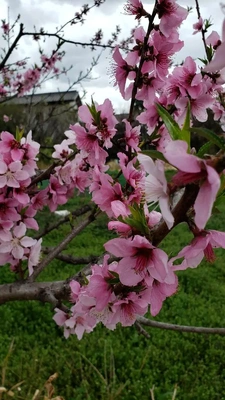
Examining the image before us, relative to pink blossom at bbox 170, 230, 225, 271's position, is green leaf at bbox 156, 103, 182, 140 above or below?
→ above

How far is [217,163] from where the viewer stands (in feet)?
1.42

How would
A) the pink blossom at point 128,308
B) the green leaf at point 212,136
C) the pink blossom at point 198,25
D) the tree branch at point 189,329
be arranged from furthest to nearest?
1. the pink blossom at point 198,25
2. the tree branch at point 189,329
3. the pink blossom at point 128,308
4. the green leaf at point 212,136

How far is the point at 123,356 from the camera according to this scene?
10.3ft

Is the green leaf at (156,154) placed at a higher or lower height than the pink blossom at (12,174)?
higher

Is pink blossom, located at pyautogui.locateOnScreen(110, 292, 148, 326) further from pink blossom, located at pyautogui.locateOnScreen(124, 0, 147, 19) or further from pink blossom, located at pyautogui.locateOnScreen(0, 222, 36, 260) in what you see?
pink blossom, located at pyautogui.locateOnScreen(124, 0, 147, 19)

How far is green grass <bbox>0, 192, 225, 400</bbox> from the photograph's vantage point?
2.72 metres

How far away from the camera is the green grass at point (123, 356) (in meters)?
2.72

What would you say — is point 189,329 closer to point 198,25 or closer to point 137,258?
point 137,258

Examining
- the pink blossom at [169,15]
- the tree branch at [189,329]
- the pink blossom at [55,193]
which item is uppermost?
the pink blossom at [169,15]

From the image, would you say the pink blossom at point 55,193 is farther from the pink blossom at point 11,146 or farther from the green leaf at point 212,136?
the green leaf at point 212,136

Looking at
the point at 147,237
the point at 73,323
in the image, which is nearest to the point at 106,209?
the point at 147,237

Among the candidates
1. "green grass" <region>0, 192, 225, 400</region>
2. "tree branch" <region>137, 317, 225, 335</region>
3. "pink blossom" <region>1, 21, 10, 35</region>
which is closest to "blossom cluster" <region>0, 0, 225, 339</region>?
"tree branch" <region>137, 317, 225, 335</region>

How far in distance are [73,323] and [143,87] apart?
81 cm

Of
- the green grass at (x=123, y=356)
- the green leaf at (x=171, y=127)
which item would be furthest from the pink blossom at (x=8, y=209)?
the green grass at (x=123, y=356)
